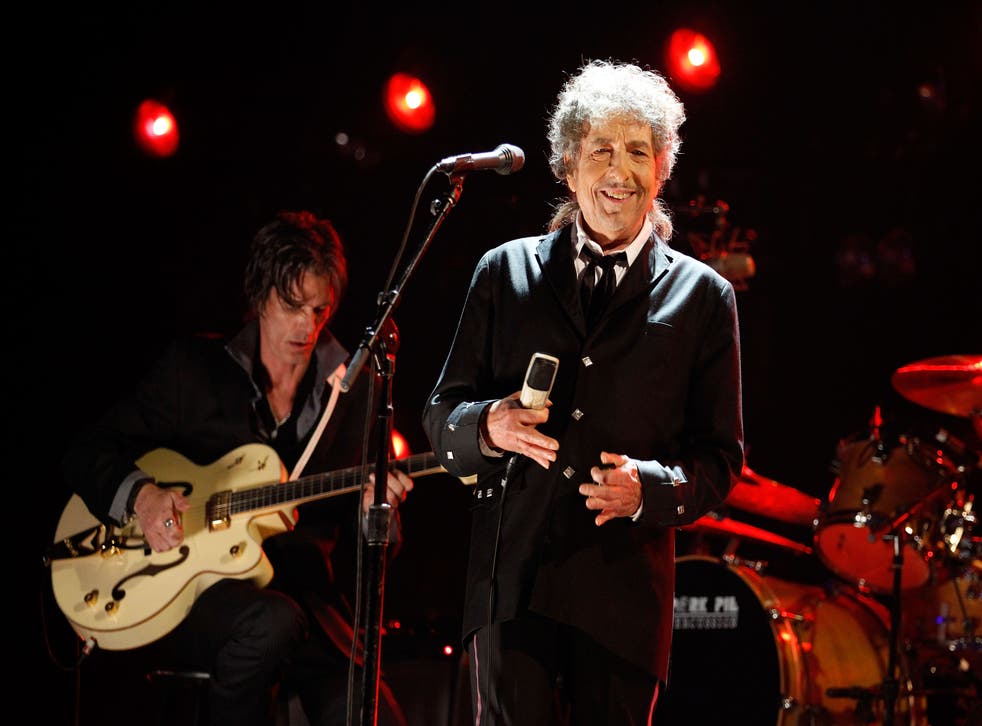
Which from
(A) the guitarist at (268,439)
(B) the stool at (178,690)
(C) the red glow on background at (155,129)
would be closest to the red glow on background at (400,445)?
(A) the guitarist at (268,439)

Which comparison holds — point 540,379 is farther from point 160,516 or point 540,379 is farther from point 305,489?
point 160,516

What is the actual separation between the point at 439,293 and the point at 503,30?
1.47m

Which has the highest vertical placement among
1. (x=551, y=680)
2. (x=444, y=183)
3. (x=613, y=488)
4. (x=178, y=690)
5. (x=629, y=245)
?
(x=444, y=183)

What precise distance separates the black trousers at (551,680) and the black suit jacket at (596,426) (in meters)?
0.05

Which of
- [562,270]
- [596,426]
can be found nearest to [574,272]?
[562,270]

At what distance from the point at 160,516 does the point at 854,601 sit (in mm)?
3326

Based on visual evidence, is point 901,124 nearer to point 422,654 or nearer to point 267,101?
point 267,101

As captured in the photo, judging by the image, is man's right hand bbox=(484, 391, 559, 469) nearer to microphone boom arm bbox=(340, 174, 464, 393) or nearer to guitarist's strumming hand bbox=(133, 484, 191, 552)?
microphone boom arm bbox=(340, 174, 464, 393)

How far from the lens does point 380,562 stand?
110 inches

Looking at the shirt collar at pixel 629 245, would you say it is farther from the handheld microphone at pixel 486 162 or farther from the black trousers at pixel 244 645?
the black trousers at pixel 244 645

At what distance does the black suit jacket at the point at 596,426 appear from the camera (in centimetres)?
241

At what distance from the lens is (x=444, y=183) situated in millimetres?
6785

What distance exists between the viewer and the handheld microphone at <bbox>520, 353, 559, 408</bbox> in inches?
88.2

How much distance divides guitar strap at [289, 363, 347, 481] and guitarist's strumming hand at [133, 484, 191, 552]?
47cm
